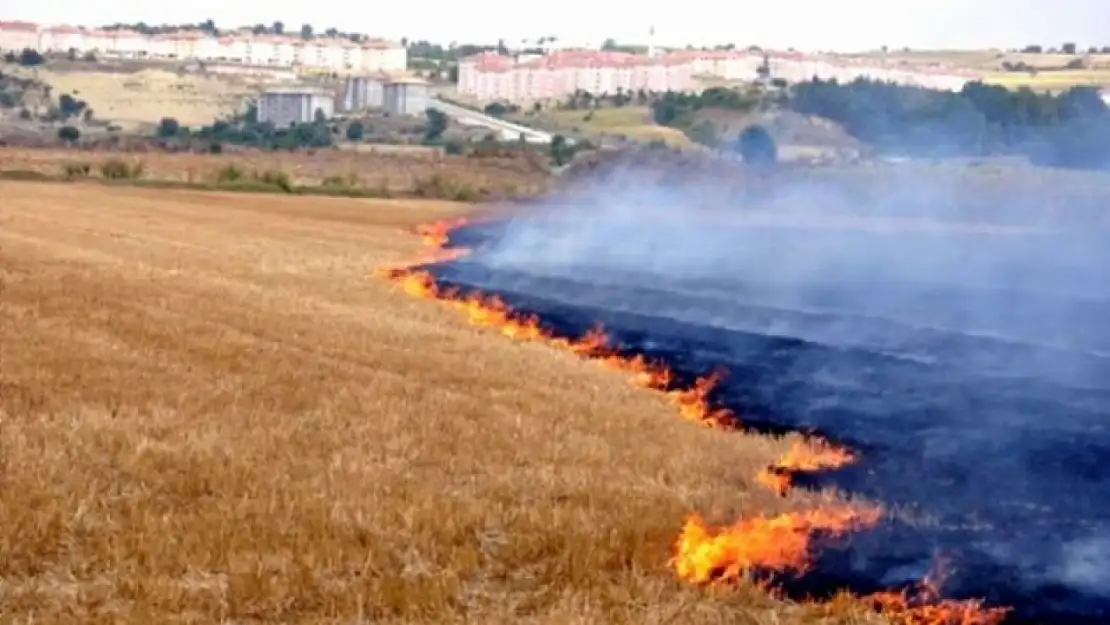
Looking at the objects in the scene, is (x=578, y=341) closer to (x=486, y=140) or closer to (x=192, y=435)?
(x=192, y=435)

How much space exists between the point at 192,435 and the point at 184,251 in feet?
79.2

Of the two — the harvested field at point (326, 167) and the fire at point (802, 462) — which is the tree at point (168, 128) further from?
the fire at point (802, 462)

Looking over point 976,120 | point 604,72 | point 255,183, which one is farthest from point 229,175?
point 604,72

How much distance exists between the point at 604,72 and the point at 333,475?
438ft

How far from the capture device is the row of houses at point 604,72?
12544 cm

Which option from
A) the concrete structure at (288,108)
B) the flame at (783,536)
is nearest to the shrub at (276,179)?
the concrete structure at (288,108)

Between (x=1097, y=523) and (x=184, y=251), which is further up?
(x=1097, y=523)

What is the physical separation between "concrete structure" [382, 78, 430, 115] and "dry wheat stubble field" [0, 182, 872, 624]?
11576 cm

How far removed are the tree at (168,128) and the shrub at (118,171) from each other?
3598cm

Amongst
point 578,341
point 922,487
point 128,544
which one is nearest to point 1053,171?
point 578,341

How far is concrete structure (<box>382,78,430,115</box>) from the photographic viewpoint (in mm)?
139750

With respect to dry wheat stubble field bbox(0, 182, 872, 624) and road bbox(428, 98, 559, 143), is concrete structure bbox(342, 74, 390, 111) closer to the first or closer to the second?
road bbox(428, 98, 559, 143)

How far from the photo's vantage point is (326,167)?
78562mm

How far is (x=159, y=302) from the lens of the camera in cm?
2530
